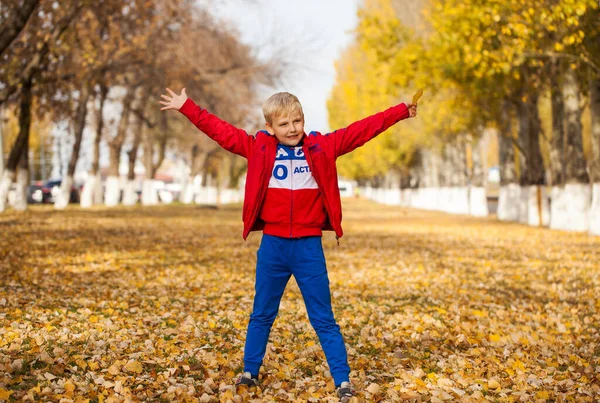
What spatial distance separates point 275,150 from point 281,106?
1.02 feet

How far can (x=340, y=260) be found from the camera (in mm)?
16266

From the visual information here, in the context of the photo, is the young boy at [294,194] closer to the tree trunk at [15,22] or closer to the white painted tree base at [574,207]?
the tree trunk at [15,22]

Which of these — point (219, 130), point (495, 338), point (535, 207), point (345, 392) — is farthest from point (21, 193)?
point (345, 392)

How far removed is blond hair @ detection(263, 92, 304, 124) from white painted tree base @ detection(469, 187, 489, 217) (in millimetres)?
34527

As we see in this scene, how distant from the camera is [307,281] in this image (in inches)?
213

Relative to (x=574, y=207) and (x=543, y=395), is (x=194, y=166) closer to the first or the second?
(x=574, y=207)

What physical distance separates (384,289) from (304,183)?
20.8 ft

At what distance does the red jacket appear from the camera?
5.39 m

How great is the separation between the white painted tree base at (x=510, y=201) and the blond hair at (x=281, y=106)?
27.9 metres

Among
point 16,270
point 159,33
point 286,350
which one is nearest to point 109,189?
point 159,33

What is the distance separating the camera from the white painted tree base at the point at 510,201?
32469 millimetres

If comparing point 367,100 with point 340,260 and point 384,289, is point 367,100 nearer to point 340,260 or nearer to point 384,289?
point 340,260

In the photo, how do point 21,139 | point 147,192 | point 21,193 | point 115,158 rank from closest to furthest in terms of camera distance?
point 21,139 < point 21,193 < point 115,158 < point 147,192

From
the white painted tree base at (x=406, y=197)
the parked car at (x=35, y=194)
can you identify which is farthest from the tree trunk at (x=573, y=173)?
the white painted tree base at (x=406, y=197)
